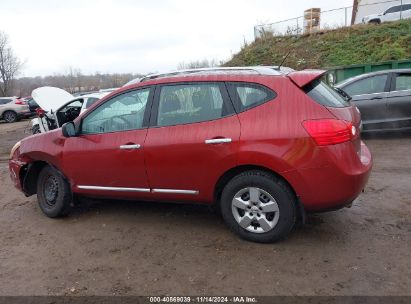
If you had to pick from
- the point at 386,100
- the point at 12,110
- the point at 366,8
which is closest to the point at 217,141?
the point at 386,100

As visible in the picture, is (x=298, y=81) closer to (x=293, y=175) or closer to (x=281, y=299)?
(x=293, y=175)

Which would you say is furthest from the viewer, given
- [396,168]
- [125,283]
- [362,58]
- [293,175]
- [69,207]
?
[362,58]

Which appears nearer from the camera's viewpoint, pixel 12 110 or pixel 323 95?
pixel 323 95

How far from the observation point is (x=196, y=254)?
3959 millimetres

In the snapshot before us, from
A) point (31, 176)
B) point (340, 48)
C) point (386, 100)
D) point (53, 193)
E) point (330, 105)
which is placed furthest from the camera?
point (340, 48)

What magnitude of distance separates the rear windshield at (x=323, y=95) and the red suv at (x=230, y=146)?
0.02 metres

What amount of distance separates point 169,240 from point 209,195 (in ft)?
2.08

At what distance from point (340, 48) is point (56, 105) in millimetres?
15166

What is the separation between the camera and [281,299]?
10.3 ft

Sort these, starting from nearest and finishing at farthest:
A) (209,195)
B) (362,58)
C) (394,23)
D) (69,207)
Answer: (209,195), (69,207), (362,58), (394,23)

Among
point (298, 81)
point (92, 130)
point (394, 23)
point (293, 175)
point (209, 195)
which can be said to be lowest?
point (209, 195)

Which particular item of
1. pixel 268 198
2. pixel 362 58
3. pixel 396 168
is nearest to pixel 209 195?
pixel 268 198

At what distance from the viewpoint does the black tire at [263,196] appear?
3.84 m

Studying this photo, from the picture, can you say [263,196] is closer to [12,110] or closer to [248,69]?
[248,69]
